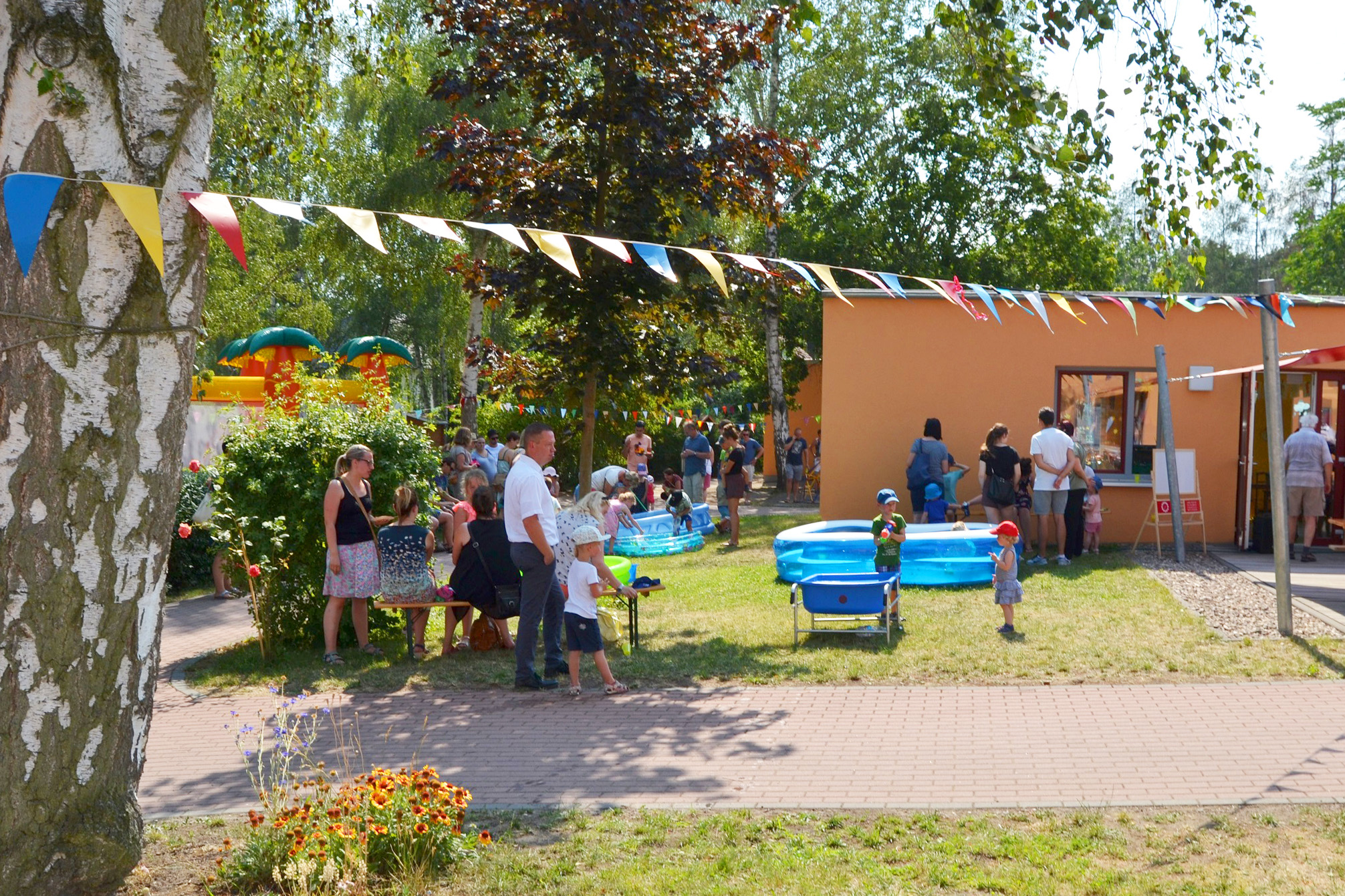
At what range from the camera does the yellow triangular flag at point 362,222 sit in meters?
4.97

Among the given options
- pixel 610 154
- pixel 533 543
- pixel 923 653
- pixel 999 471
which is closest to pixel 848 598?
pixel 923 653

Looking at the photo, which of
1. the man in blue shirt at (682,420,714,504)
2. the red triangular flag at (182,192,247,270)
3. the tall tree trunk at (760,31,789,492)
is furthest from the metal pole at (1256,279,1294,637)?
the tall tree trunk at (760,31,789,492)

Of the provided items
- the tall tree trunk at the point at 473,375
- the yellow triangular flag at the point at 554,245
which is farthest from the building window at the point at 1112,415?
the tall tree trunk at the point at 473,375

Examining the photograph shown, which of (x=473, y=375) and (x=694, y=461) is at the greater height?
(x=473, y=375)

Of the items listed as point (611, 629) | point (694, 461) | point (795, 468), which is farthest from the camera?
point (795, 468)

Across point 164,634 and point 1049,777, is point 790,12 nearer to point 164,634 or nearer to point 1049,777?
point 1049,777

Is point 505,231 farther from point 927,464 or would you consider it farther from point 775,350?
point 775,350

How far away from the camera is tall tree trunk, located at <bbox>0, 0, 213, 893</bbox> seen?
370 cm

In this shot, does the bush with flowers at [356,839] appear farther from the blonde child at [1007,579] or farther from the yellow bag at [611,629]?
the blonde child at [1007,579]

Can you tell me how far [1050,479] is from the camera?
13344 millimetres

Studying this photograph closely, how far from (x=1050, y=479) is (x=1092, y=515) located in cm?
104

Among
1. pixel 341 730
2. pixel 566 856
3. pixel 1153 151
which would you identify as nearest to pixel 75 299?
pixel 566 856

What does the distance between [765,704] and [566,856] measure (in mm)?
2891

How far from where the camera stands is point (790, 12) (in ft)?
23.0
